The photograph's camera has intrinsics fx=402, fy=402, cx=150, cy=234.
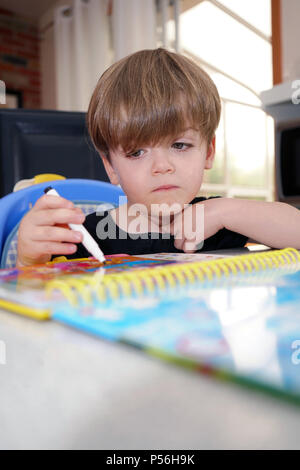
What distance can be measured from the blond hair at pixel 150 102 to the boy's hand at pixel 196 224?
16 cm

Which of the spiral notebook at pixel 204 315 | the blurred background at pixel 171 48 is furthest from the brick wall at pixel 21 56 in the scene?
the spiral notebook at pixel 204 315

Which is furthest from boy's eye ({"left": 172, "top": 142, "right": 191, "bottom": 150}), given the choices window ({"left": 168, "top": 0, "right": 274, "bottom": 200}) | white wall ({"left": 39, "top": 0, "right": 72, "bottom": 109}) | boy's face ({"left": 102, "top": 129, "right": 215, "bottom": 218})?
white wall ({"left": 39, "top": 0, "right": 72, "bottom": 109})

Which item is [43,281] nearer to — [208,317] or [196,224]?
[208,317]

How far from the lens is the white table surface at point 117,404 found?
149mm

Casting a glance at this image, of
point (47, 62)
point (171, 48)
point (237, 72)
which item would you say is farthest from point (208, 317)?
point (47, 62)

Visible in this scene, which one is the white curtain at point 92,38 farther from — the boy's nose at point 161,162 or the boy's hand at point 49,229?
the boy's hand at point 49,229

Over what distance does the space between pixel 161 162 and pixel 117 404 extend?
65 centimetres

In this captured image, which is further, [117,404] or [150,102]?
[150,102]

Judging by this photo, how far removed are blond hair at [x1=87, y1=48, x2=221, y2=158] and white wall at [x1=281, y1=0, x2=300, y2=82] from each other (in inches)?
63.0

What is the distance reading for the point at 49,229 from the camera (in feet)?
1.92

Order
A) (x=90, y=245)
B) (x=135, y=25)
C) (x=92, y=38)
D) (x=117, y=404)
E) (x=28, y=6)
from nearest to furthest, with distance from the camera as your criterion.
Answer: (x=117, y=404), (x=90, y=245), (x=135, y=25), (x=92, y=38), (x=28, y=6)

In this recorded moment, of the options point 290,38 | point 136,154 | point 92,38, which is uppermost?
point 92,38

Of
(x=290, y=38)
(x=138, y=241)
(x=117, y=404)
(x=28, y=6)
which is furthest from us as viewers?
(x=28, y=6)

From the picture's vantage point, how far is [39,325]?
253 mm
